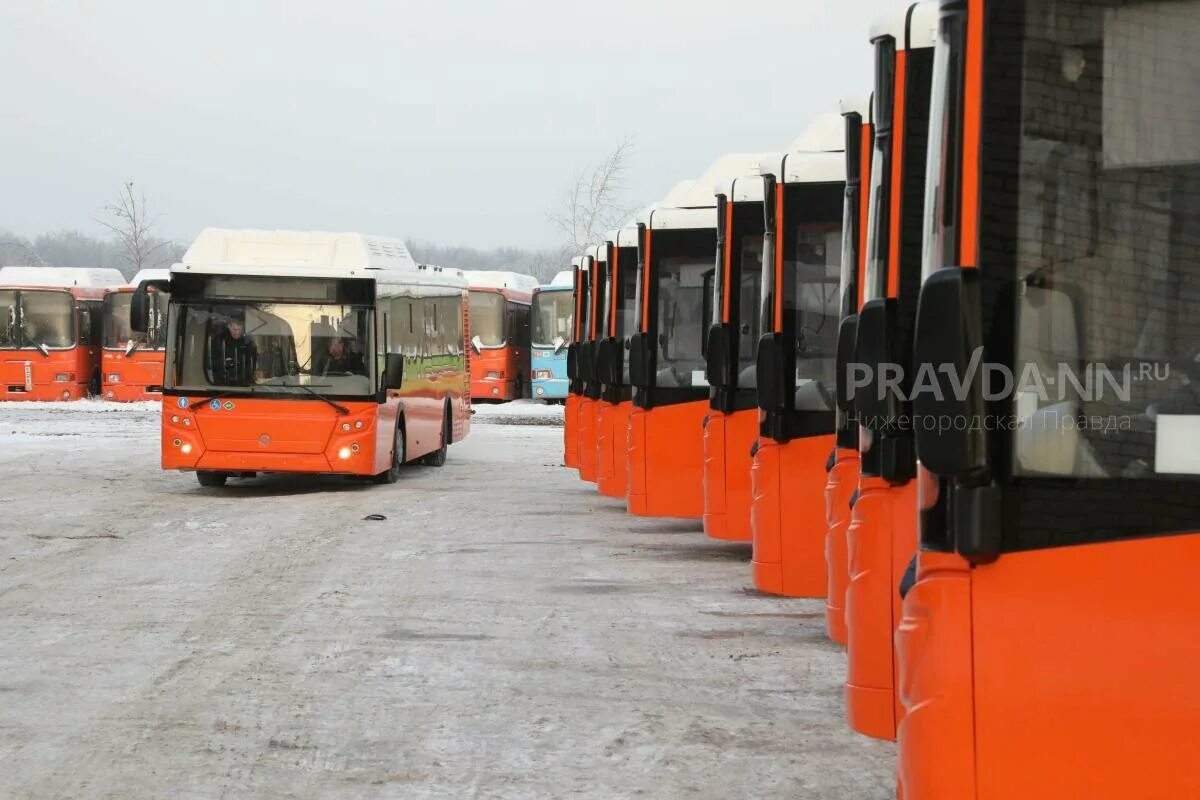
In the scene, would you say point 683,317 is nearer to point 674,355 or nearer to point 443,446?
point 674,355

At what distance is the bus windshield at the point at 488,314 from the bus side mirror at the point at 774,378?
122 feet

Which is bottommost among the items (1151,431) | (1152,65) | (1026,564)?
(1026,564)

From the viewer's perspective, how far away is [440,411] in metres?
→ 25.9

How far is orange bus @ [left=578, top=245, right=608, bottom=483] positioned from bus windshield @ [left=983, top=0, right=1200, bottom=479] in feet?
49.4

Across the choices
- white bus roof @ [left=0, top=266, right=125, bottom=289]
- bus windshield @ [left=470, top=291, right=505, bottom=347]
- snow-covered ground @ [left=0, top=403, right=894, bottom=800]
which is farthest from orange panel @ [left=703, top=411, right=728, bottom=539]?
white bus roof @ [left=0, top=266, right=125, bottom=289]

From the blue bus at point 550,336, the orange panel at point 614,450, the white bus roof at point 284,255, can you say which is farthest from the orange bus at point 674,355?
the blue bus at point 550,336

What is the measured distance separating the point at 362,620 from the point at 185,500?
9.17 metres

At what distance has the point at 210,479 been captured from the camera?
2127 centimetres

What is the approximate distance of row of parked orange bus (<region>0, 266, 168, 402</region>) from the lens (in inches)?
1799

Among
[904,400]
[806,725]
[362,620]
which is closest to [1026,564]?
[904,400]

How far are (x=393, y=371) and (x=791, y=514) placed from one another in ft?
35.2

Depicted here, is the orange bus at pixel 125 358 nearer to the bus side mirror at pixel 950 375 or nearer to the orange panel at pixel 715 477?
the orange panel at pixel 715 477

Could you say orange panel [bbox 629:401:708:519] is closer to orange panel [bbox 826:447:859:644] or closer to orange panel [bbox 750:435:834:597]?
orange panel [bbox 750:435:834:597]

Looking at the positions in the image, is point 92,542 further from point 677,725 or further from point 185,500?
point 677,725
